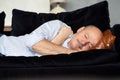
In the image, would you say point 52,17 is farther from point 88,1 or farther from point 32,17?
point 88,1

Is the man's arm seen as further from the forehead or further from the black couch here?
the black couch

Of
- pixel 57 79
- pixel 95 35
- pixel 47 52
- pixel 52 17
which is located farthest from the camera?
pixel 52 17

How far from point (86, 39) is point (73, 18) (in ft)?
1.80

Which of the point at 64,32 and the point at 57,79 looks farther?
the point at 64,32

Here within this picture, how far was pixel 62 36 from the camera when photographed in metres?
1.93

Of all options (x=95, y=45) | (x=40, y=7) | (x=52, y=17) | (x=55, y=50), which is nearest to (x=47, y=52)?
(x=55, y=50)

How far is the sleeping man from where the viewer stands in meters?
1.67

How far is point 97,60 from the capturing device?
1.28 metres

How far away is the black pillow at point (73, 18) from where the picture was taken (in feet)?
7.31

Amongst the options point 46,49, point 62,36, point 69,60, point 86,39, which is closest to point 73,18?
point 62,36

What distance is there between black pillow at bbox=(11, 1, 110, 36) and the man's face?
394mm

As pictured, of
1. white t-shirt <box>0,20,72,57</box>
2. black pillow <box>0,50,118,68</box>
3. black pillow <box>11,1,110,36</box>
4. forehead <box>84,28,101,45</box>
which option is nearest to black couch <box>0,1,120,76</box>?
black pillow <box>0,50,118,68</box>

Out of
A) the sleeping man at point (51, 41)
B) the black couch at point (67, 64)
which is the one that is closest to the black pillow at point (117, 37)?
the black couch at point (67, 64)

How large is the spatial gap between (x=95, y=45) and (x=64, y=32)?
0.34 meters
